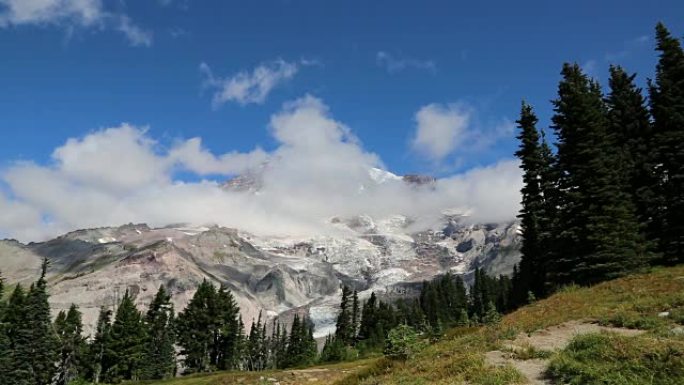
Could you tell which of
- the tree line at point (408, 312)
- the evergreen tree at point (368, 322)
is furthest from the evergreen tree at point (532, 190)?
the evergreen tree at point (368, 322)

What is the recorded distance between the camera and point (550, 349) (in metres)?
17.6

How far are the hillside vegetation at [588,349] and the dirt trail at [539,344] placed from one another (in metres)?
0.22

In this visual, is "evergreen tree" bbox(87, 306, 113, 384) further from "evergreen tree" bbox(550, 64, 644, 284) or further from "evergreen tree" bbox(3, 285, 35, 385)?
"evergreen tree" bbox(550, 64, 644, 284)

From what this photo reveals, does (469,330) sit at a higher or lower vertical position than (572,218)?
lower

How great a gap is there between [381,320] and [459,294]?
158 feet

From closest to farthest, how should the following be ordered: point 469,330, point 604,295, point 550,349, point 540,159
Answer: point 550,349, point 469,330, point 604,295, point 540,159

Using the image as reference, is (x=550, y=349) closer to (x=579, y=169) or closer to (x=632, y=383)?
(x=632, y=383)

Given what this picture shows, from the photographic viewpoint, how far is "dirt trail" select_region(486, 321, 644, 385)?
1521 cm

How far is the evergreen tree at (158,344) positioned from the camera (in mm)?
97975

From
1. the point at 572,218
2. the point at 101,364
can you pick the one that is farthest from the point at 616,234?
the point at 101,364

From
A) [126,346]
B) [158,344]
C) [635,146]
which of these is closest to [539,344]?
[635,146]

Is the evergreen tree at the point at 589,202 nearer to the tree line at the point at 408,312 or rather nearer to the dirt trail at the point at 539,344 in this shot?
the dirt trail at the point at 539,344

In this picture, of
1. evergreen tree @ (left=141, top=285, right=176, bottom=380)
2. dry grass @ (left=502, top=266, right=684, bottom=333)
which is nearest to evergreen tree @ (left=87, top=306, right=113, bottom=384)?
evergreen tree @ (left=141, top=285, right=176, bottom=380)

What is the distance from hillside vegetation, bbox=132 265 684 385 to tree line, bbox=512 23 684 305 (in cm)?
916
